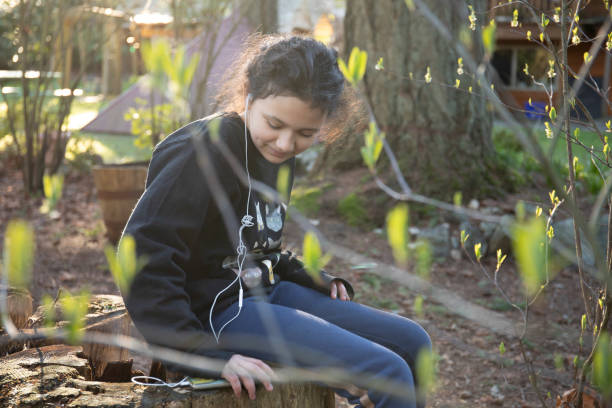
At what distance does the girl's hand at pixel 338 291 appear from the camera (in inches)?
97.0

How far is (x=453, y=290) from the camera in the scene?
443 centimetres

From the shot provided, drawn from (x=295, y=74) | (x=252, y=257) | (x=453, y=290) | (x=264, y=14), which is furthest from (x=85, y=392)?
(x=264, y=14)

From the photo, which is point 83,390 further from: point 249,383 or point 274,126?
point 274,126

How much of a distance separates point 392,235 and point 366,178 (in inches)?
176

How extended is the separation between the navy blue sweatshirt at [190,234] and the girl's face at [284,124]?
4.2 inches

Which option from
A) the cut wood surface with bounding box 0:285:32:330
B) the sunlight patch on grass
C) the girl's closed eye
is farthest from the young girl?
the sunlight patch on grass

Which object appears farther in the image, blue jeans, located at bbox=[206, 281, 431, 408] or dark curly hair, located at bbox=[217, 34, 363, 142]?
dark curly hair, located at bbox=[217, 34, 363, 142]

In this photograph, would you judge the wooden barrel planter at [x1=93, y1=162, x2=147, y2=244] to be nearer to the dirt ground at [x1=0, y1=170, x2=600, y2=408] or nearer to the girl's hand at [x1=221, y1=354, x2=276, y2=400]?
the dirt ground at [x1=0, y1=170, x2=600, y2=408]

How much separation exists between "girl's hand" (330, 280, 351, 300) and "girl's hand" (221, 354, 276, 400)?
64cm

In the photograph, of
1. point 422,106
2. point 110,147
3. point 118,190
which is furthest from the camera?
point 110,147

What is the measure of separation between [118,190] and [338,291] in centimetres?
304

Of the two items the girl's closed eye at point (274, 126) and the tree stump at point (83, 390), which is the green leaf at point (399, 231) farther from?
the girl's closed eye at point (274, 126)

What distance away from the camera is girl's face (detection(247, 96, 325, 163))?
6.98 ft

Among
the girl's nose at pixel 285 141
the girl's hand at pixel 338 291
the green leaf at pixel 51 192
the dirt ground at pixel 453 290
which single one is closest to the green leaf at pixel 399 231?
the green leaf at pixel 51 192
